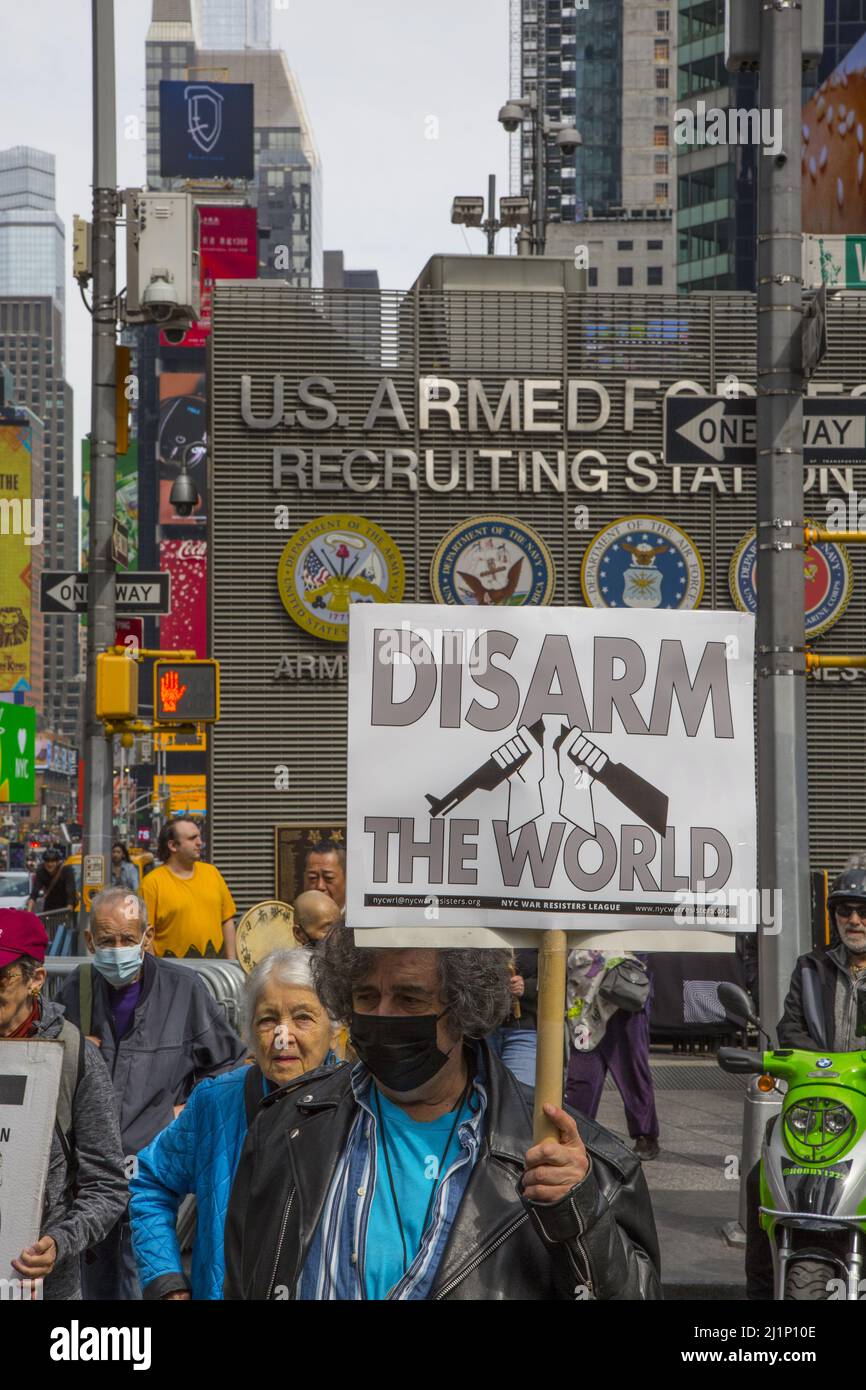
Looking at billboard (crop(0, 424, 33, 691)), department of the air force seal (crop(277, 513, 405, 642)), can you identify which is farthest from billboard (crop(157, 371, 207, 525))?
department of the air force seal (crop(277, 513, 405, 642))

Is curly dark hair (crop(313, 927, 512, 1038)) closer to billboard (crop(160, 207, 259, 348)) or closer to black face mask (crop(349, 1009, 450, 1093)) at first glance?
black face mask (crop(349, 1009, 450, 1093))

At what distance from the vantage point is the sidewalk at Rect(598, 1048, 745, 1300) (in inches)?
328

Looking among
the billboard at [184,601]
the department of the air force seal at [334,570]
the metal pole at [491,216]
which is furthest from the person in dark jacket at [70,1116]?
the billboard at [184,601]

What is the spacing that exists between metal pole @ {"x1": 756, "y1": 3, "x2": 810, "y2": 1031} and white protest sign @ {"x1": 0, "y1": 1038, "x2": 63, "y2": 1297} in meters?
4.82

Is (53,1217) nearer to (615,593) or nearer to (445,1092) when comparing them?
(445,1092)

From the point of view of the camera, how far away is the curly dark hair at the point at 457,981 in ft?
10.7

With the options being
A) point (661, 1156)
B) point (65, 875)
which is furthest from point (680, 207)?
point (661, 1156)

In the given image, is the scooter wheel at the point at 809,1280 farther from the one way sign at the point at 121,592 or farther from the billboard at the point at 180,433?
the billboard at the point at 180,433

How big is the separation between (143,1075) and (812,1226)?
92.1 inches

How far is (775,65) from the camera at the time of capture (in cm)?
877

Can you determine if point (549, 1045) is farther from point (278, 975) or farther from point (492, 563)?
point (492, 563)

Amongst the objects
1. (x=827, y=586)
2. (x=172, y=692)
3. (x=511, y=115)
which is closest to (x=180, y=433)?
(x=511, y=115)

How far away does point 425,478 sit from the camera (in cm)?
2025

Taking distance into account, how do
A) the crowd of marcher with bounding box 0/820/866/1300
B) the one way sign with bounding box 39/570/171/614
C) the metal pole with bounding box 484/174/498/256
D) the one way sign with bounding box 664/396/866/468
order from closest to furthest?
the crowd of marcher with bounding box 0/820/866/1300 → the one way sign with bounding box 664/396/866/468 → the one way sign with bounding box 39/570/171/614 → the metal pole with bounding box 484/174/498/256
